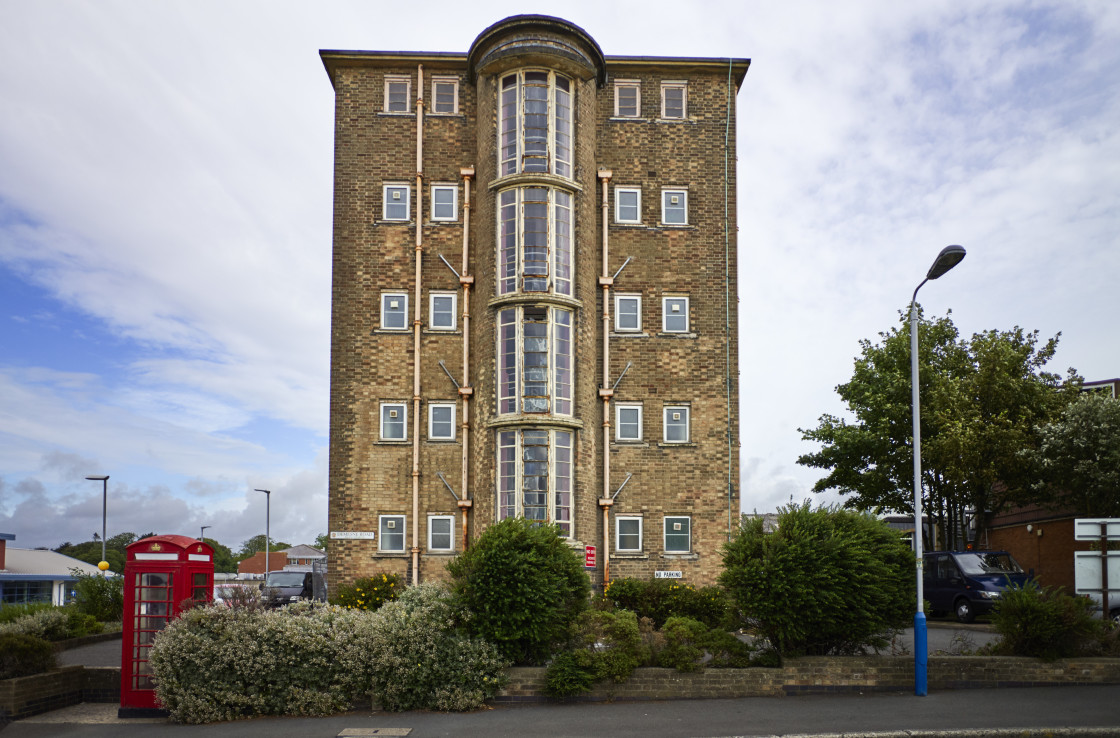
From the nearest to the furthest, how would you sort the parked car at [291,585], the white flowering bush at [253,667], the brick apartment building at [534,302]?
the white flowering bush at [253,667], the brick apartment building at [534,302], the parked car at [291,585]

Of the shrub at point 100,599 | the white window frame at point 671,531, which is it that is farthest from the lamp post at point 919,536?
the shrub at point 100,599

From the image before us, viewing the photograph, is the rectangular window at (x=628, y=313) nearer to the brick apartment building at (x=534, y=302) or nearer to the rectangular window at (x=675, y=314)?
the brick apartment building at (x=534, y=302)

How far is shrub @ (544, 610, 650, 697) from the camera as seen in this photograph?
13.2 m

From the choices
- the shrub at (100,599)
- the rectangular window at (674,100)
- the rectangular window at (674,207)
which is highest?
the rectangular window at (674,100)

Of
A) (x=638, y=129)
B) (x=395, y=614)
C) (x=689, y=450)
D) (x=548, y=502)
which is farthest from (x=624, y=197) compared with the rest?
(x=395, y=614)

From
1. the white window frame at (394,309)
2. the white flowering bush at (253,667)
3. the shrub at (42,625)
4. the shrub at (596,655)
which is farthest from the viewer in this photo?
the white window frame at (394,309)

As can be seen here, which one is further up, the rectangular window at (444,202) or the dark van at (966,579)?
the rectangular window at (444,202)

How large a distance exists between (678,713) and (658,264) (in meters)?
16.3

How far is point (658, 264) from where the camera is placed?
26797 millimetres

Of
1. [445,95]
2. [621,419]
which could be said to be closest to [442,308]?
[621,419]

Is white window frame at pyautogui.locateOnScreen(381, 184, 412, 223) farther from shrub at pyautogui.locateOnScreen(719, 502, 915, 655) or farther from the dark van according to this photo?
the dark van

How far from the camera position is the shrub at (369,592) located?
23922 mm

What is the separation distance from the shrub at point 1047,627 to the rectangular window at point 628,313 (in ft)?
45.6

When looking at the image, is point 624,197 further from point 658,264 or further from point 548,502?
point 548,502
